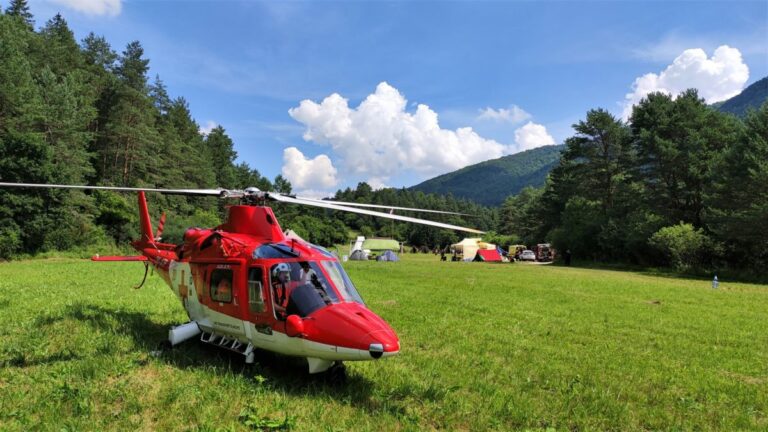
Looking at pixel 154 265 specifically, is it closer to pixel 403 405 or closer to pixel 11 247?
pixel 403 405

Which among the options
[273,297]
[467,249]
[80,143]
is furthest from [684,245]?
[80,143]

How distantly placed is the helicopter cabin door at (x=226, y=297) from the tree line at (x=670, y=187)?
3063 cm

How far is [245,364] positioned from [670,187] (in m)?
40.1

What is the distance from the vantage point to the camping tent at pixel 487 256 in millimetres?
52344

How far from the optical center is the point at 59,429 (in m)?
4.80

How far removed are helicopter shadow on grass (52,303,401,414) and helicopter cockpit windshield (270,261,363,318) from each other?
42.4 inches

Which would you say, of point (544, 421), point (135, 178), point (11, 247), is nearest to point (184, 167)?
point (135, 178)

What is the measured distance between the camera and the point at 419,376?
277 inches

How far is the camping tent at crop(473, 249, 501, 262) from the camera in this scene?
5234 centimetres

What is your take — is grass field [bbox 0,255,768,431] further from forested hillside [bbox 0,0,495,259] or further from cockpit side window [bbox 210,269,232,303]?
forested hillside [bbox 0,0,495,259]

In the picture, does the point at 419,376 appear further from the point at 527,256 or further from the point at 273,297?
the point at 527,256

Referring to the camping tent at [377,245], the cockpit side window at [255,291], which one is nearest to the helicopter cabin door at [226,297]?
the cockpit side window at [255,291]

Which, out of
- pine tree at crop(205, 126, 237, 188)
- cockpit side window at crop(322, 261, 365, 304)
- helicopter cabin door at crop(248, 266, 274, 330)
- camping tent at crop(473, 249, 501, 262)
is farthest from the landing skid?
pine tree at crop(205, 126, 237, 188)

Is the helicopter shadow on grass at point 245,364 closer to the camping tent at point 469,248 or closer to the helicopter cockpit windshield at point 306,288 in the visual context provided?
the helicopter cockpit windshield at point 306,288
